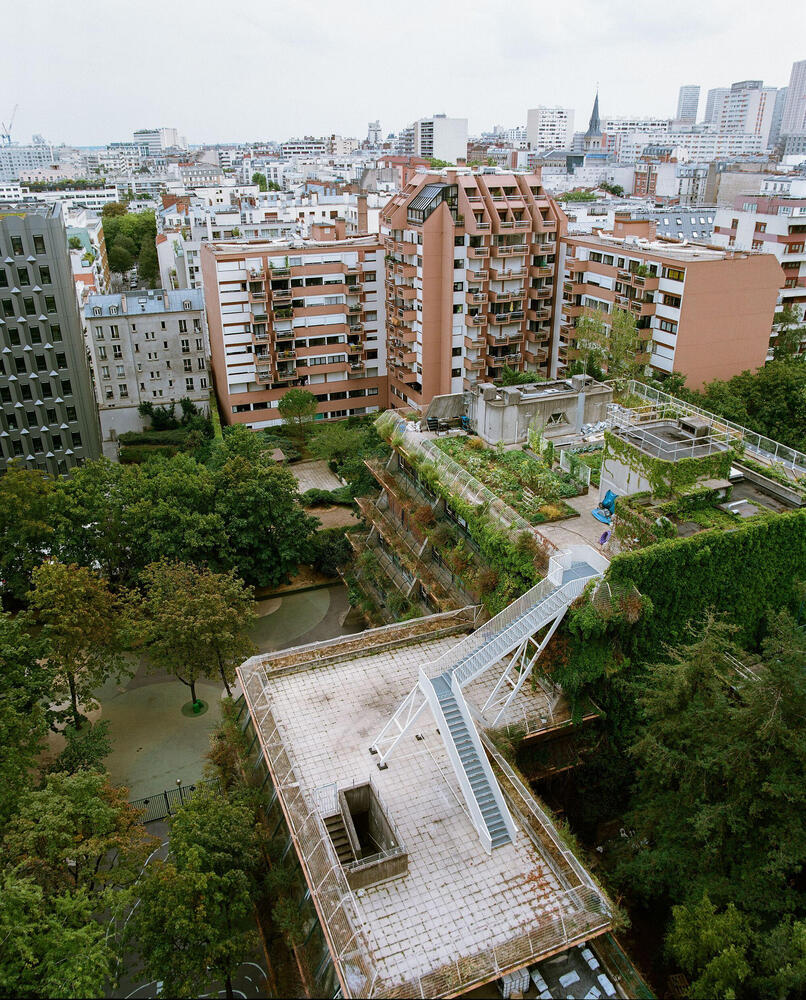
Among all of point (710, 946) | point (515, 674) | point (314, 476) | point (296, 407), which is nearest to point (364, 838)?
point (515, 674)

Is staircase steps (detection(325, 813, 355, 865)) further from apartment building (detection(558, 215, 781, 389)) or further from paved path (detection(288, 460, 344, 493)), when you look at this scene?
apartment building (detection(558, 215, 781, 389))

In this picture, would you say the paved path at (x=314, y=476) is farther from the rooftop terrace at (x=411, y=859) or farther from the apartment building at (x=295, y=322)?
the rooftop terrace at (x=411, y=859)

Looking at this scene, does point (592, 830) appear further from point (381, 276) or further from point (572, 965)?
point (381, 276)

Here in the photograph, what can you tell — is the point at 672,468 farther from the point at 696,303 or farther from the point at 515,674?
the point at 696,303

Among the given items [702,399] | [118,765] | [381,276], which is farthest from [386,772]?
[381,276]

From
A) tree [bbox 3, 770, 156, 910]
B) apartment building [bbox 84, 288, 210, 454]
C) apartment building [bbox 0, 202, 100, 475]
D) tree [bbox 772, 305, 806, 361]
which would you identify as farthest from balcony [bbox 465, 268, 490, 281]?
tree [bbox 3, 770, 156, 910]

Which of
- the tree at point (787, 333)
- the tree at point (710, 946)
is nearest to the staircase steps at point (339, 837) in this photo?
the tree at point (710, 946)
